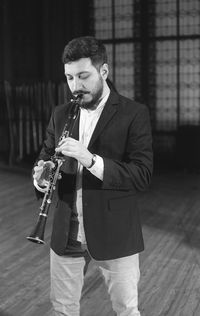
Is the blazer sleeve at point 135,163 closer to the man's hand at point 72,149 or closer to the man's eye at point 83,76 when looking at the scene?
the man's hand at point 72,149

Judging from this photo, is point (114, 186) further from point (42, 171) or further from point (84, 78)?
point (84, 78)

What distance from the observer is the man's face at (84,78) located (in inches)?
75.5

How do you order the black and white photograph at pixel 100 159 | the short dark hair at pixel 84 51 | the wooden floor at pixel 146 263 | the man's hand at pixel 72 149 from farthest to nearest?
1. the wooden floor at pixel 146 263
2. the black and white photograph at pixel 100 159
3. the short dark hair at pixel 84 51
4. the man's hand at pixel 72 149

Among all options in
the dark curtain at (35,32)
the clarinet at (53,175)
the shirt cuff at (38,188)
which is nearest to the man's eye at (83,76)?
the clarinet at (53,175)

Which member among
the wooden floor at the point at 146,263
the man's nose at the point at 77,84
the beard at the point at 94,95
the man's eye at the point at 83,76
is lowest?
the wooden floor at the point at 146,263

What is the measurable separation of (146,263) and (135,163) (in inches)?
93.3

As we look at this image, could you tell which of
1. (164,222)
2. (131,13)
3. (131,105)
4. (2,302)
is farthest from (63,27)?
(131,105)

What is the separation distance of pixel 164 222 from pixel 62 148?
12.7ft

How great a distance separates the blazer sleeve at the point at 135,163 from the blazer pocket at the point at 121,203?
0.05 meters

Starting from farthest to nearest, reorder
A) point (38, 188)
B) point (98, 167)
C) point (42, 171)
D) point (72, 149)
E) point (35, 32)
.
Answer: point (35, 32) → point (38, 188) → point (42, 171) → point (98, 167) → point (72, 149)

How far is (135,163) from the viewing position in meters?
2.00

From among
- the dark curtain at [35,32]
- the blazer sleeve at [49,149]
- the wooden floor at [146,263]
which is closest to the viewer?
the blazer sleeve at [49,149]

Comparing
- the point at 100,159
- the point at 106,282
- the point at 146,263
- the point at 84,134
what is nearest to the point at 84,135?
the point at 84,134

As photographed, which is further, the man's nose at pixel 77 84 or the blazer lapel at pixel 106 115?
the blazer lapel at pixel 106 115
